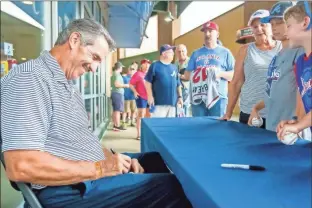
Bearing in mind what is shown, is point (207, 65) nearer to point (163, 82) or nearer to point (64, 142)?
point (163, 82)

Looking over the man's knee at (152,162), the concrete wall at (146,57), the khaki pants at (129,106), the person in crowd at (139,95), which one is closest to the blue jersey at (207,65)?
the man's knee at (152,162)

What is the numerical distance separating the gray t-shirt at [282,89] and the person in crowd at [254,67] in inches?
16.3

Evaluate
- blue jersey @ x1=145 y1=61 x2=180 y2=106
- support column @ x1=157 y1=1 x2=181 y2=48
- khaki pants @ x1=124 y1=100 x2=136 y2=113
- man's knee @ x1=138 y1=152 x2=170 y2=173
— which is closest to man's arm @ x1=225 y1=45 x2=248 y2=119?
man's knee @ x1=138 y1=152 x2=170 y2=173

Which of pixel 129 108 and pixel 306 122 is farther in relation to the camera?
pixel 129 108

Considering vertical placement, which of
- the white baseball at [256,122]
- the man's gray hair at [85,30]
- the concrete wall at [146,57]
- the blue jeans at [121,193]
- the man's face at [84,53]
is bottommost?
the blue jeans at [121,193]

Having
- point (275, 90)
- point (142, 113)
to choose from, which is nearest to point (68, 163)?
point (275, 90)

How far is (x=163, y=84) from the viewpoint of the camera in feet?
10.9

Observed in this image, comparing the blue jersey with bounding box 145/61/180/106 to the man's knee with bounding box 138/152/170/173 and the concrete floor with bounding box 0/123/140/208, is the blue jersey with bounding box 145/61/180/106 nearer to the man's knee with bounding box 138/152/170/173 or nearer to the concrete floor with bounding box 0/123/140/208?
the concrete floor with bounding box 0/123/140/208

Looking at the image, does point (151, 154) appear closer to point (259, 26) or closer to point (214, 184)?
point (214, 184)

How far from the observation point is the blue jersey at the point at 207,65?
2689 mm

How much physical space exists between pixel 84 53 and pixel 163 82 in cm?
230

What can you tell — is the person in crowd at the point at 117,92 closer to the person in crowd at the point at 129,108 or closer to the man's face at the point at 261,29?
the person in crowd at the point at 129,108

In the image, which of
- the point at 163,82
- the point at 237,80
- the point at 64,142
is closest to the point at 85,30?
the point at 64,142

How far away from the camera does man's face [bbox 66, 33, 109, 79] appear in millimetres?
1034
